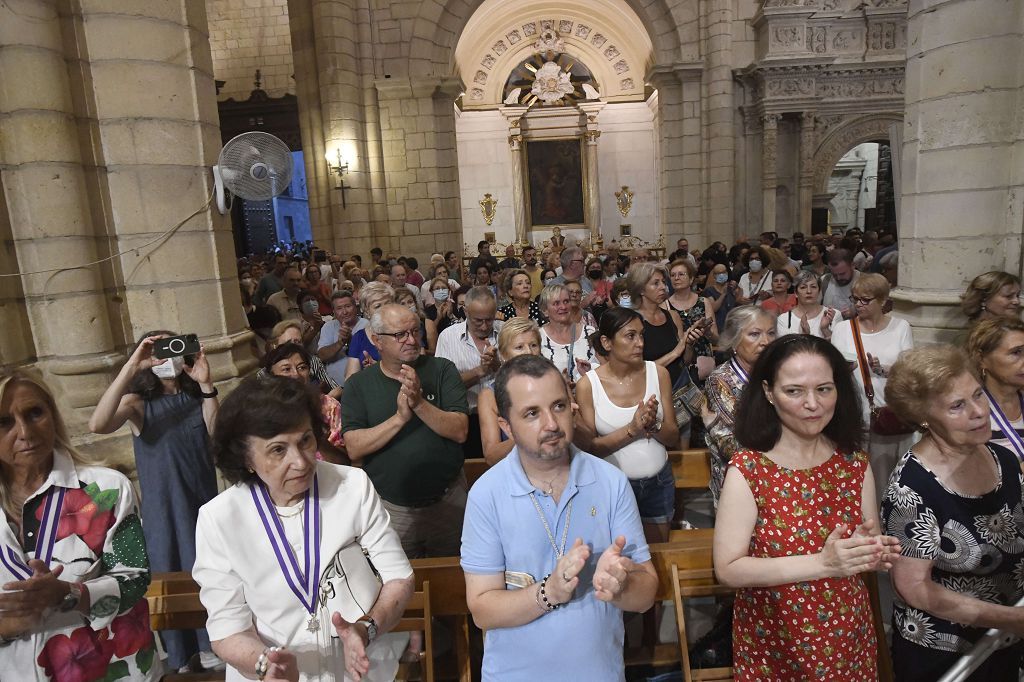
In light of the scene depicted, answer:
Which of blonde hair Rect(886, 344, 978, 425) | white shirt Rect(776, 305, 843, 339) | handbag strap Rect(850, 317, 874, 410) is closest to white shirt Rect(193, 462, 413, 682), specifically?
blonde hair Rect(886, 344, 978, 425)

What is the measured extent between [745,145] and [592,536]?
1327cm

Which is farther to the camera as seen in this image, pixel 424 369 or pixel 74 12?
pixel 74 12

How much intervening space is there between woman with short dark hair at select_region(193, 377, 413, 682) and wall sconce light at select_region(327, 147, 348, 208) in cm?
1053

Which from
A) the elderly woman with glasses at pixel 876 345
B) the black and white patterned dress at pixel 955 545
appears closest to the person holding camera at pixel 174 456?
the black and white patterned dress at pixel 955 545

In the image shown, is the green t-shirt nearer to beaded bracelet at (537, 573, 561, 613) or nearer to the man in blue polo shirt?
the man in blue polo shirt

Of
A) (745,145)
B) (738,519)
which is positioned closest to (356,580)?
(738,519)

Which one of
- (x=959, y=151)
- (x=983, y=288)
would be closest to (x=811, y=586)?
(x=983, y=288)

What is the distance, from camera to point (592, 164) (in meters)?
16.8

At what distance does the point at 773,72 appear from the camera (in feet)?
40.9

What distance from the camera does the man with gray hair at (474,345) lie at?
162 inches

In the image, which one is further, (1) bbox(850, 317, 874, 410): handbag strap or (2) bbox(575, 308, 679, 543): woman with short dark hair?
(1) bbox(850, 317, 874, 410): handbag strap

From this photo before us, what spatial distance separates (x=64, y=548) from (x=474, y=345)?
283 centimetres

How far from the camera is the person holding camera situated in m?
2.91

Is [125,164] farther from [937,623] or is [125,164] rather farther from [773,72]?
[773,72]
